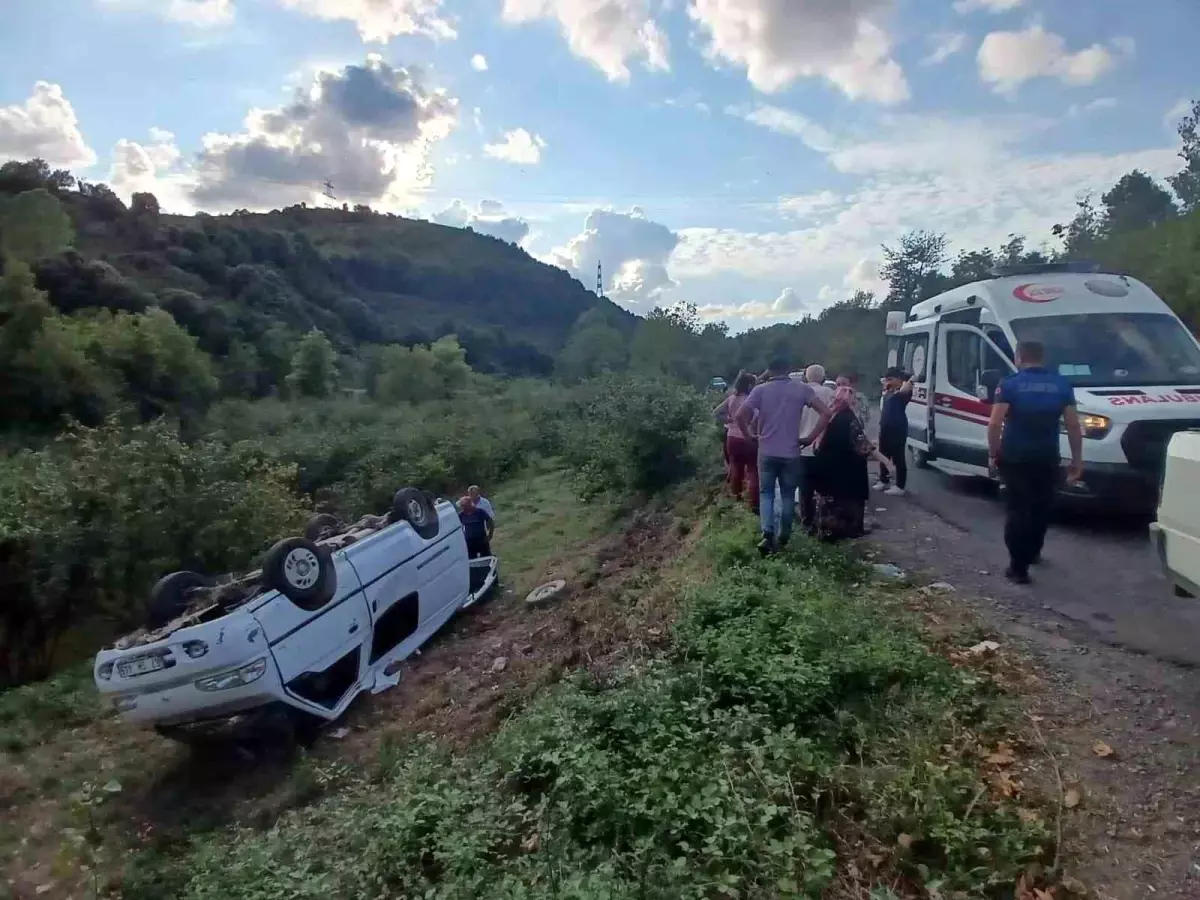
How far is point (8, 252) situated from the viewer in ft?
135

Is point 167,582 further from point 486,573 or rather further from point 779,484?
point 779,484

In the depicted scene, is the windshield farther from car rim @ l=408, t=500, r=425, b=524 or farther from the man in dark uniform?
car rim @ l=408, t=500, r=425, b=524

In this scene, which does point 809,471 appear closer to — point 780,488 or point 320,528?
point 780,488

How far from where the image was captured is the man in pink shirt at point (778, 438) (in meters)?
6.94

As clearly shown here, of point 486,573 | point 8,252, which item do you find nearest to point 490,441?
point 486,573

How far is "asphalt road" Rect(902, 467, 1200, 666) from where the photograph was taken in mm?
5336

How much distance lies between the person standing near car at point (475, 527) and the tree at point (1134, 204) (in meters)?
33.0


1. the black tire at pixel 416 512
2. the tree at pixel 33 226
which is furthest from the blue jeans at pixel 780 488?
the tree at pixel 33 226

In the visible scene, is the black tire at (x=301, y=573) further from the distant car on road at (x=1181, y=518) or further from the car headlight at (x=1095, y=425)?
the car headlight at (x=1095, y=425)

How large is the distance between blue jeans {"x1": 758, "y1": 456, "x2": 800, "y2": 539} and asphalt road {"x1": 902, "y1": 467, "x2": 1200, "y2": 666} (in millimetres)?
1329

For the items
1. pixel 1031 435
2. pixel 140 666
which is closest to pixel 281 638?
pixel 140 666

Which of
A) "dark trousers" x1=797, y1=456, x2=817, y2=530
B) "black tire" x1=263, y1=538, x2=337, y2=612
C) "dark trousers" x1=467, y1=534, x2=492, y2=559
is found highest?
"dark trousers" x1=797, y1=456, x2=817, y2=530

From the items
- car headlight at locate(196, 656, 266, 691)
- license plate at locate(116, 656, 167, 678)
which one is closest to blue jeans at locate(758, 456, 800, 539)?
car headlight at locate(196, 656, 266, 691)

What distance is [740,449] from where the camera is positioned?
9.01 m
